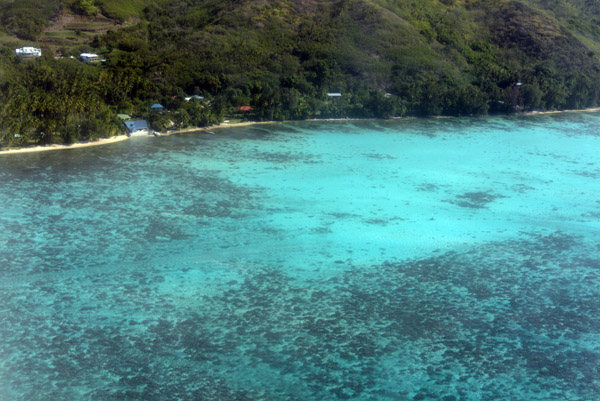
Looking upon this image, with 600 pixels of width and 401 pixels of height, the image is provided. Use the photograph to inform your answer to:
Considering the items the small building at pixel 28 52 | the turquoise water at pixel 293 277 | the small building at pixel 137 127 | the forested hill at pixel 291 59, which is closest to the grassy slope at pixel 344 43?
the forested hill at pixel 291 59

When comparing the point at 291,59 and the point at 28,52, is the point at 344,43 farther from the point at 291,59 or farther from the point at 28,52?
the point at 28,52

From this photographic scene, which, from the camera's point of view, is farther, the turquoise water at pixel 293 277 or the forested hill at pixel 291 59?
the forested hill at pixel 291 59

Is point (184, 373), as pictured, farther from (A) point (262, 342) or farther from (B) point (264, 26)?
(B) point (264, 26)

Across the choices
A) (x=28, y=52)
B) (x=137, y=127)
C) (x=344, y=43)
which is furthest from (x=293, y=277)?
(x=28, y=52)

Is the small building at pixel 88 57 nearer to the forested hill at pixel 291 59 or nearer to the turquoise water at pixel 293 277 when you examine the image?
the forested hill at pixel 291 59

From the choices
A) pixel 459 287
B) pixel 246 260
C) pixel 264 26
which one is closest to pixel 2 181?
pixel 246 260

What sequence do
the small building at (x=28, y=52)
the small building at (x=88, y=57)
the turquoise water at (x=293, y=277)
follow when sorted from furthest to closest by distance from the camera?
1. the small building at (x=88, y=57)
2. the small building at (x=28, y=52)
3. the turquoise water at (x=293, y=277)

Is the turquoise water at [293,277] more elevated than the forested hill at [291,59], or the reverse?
the forested hill at [291,59]

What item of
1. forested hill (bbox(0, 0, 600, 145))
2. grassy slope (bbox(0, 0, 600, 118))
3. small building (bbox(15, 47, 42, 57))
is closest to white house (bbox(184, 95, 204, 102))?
forested hill (bbox(0, 0, 600, 145))
